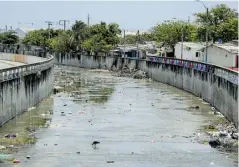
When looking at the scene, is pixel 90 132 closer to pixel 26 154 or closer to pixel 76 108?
pixel 26 154

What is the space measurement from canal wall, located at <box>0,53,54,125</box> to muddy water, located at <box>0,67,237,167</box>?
0.69 meters

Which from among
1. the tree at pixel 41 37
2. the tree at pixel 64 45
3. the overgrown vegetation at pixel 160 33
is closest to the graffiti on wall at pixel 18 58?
the overgrown vegetation at pixel 160 33

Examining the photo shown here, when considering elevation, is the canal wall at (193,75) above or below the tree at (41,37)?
below

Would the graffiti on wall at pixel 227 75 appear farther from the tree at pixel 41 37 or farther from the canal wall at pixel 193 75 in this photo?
the tree at pixel 41 37

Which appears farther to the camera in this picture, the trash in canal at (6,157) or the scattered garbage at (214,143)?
the scattered garbage at (214,143)

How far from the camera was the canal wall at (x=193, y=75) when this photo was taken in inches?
1472

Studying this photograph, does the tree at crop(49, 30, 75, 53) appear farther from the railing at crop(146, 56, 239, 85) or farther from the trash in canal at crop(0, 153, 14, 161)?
the trash in canal at crop(0, 153, 14, 161)

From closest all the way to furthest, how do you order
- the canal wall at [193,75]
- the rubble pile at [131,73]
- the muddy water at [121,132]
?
the muddy water at [121,132] < the canal wall at [193,75] < the rubble pile at [131,73]

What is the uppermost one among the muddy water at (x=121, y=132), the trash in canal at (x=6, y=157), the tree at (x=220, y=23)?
the tree at (x=220, y=23)

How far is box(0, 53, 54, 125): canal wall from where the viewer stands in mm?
33625

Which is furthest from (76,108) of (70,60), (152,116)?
(70,60)

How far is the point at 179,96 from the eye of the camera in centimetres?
5459

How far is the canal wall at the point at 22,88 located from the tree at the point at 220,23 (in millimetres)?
A: 37683

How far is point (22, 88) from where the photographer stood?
39000 millimetres
